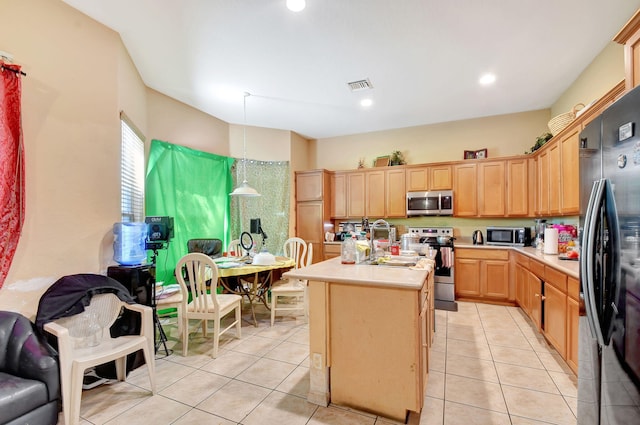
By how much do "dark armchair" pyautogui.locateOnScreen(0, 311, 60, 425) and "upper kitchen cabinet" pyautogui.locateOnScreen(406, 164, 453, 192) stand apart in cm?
469

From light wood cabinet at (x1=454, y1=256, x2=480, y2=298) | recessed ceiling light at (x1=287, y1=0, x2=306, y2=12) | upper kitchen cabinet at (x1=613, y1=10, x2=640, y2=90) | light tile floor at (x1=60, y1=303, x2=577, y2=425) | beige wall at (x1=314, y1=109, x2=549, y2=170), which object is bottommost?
light tile floor at (x1=60, y1=303, x2=577, y2=425)

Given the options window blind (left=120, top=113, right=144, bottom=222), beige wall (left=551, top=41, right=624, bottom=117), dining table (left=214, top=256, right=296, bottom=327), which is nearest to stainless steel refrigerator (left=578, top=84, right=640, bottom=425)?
beige wall (left=551, top=41, right=624, bottom=117)

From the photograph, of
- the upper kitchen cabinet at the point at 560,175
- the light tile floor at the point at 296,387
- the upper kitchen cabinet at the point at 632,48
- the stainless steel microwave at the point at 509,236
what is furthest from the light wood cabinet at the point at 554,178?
the upper kitchen cabinet at the point at 632,48

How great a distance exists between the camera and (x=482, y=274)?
4.20 m

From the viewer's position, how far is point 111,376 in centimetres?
229

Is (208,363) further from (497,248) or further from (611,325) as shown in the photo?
(497,248)

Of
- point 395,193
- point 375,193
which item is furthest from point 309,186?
point 395,193

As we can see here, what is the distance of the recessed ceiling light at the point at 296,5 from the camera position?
2.12 metres

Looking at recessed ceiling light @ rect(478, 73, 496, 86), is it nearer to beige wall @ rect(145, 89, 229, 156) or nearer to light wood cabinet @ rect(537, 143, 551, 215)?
light wood cabinet @ rect(537, 143, 551, 215)

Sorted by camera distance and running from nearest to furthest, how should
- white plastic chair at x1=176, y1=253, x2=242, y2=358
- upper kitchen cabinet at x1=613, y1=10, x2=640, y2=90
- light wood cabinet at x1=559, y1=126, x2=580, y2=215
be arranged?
upper kitchen cabinet at x1=613, y1=10, x2=640, y2=90, white plastic chair at x1=176, y1=253, x2=242, y2=358, light wood cabinet at x1=559, y1=126, x2=580, y2=215

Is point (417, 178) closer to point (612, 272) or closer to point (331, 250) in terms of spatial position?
point (331, 250)

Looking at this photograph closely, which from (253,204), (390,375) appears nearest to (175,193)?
(253,204)

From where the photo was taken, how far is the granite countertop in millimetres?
1728

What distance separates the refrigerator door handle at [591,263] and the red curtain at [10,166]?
10.5ft
